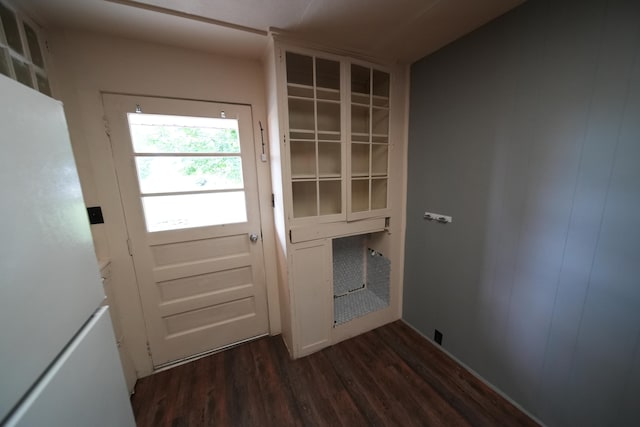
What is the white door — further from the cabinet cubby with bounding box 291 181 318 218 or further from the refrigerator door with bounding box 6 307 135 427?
the refrigerator door with bounding box 6 307 135 427

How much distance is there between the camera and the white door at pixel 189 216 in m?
1.54

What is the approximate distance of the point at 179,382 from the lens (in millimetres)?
1653

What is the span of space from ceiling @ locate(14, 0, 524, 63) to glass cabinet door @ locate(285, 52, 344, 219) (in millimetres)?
229

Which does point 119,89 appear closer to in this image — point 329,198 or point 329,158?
point 329,158

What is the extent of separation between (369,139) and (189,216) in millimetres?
1607

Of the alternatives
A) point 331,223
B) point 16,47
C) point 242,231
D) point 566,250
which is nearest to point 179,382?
point 242,231

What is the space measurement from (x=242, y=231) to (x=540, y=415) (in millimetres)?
2331

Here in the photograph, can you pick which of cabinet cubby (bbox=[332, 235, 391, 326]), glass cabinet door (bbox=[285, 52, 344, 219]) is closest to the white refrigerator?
glass cabinet door (bbox=[285, 52, 344, 219])

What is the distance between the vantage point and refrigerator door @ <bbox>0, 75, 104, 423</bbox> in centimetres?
48

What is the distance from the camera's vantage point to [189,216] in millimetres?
1724

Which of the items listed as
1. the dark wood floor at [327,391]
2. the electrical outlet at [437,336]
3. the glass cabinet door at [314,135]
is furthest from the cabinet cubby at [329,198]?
the electrical outlet at [437,336]

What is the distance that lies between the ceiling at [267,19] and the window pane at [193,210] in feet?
3.48

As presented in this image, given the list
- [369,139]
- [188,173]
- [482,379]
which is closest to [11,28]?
[188,173]

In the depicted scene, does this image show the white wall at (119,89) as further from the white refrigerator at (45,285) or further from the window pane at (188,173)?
the white refrigerator at (45,285)
